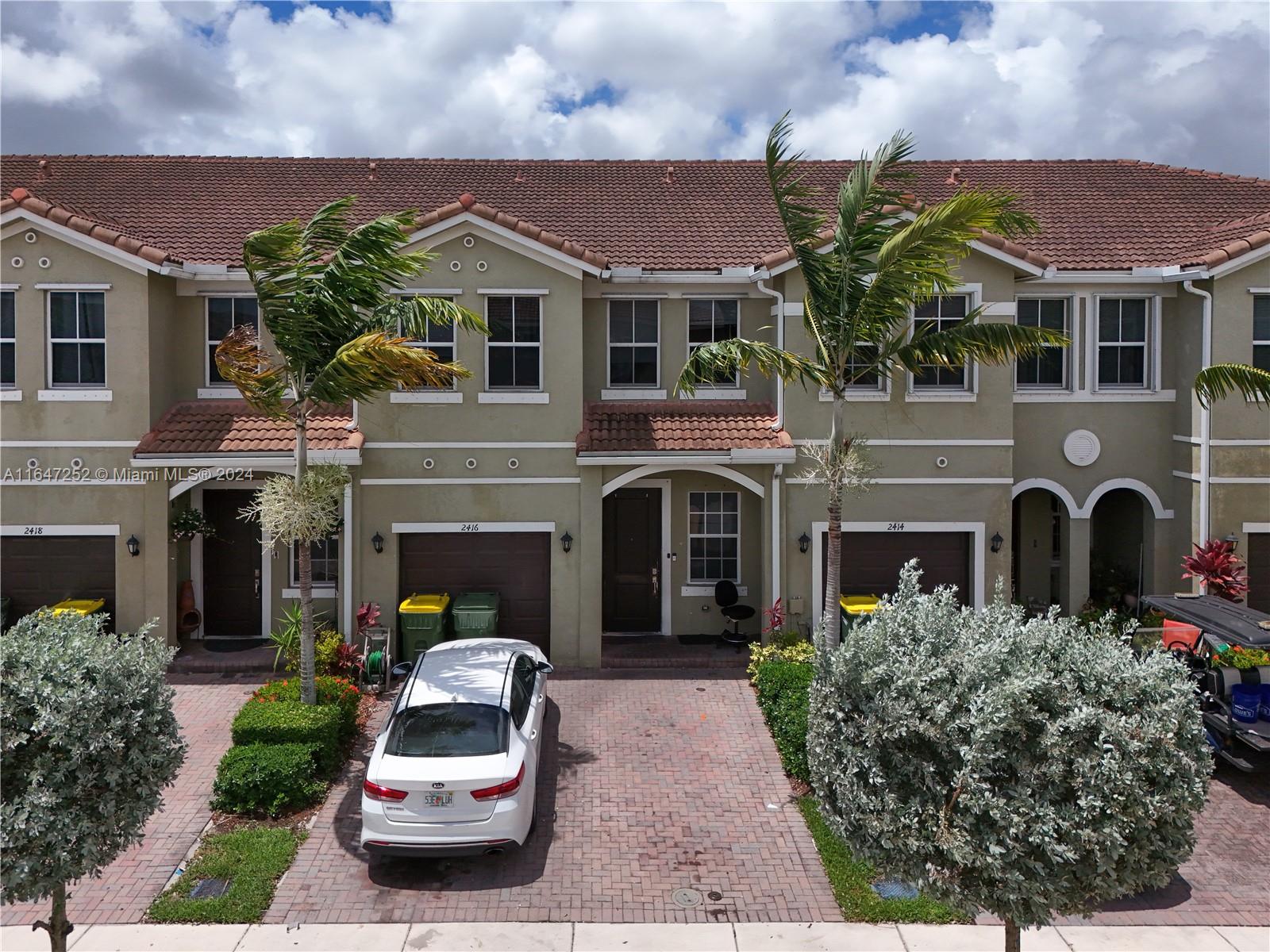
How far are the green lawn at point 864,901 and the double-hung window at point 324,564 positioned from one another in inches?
379

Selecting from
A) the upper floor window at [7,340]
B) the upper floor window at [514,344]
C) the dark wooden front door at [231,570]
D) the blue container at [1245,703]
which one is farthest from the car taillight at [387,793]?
the upper floor window at [7,340]

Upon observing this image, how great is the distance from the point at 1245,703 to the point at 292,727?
Result: 10.8m

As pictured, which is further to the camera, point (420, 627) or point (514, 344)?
point (514, 344)

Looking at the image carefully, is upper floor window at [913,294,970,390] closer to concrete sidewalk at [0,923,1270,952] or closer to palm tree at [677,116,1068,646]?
palm tree at [677,116,1068,646]

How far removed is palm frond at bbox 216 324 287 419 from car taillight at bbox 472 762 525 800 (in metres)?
5.12

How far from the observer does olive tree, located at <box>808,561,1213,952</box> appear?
615 cm

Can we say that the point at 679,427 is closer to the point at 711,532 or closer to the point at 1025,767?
the point at 711,532

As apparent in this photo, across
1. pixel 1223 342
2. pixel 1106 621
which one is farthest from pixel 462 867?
pixel 1223 342

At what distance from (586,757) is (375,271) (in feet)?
20.5

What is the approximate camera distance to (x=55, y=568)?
1499 centimetres

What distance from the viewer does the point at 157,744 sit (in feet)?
23.4

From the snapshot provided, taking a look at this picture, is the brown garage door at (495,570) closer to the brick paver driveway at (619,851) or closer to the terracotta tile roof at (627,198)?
the brick paver driveway at (619,851)

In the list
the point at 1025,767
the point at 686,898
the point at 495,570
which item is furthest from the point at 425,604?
the point at 1025,767

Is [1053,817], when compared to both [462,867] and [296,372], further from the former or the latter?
[296,372]
